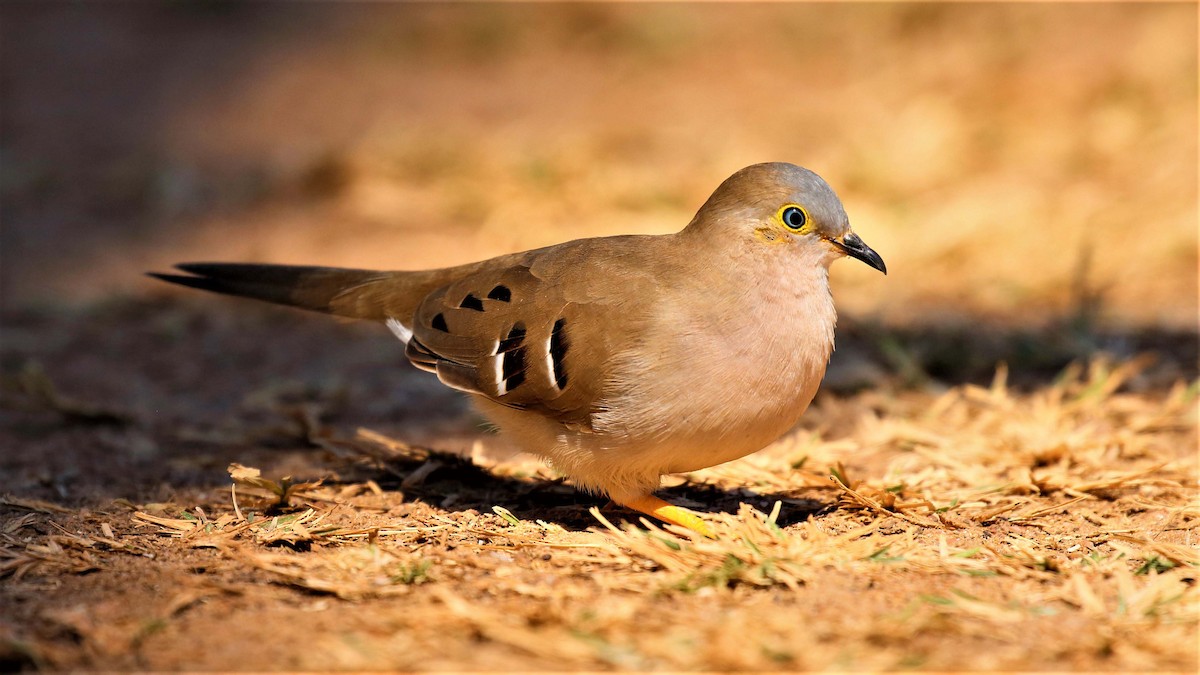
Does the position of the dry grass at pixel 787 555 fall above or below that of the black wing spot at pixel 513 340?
below

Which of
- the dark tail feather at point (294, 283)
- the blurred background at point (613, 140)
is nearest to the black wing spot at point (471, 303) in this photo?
the dark tail feather at point (294, 283)

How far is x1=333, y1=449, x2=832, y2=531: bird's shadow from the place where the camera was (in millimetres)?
4090

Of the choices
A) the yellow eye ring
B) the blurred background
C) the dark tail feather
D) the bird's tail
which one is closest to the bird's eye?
the yellow eye ring

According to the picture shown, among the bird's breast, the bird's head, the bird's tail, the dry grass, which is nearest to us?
the dry grass

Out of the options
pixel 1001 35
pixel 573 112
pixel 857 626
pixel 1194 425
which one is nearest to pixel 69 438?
pixel 857 626

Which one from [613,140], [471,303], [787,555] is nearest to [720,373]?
[787,555]

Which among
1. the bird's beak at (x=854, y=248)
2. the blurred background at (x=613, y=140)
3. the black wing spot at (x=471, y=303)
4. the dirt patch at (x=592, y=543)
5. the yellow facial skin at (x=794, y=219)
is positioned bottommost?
the dirt patch at (x=592, y=543)

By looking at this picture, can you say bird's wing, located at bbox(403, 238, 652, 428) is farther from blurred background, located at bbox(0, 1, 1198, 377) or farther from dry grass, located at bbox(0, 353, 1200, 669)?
blurred background, located at bbox(0, 1, 1198, 377)

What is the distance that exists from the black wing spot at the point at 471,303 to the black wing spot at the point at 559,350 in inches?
15.7

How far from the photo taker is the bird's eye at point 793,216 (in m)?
3.72

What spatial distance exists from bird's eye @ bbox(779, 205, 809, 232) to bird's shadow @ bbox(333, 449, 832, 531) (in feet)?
3.18

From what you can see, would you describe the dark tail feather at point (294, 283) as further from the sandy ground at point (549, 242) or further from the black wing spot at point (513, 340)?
the black wing spot at point (513, 340)

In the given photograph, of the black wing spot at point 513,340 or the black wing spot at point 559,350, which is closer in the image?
the black wing spot at point 559,350

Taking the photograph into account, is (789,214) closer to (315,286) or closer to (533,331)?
(533,331)
